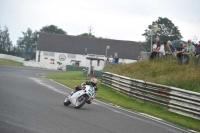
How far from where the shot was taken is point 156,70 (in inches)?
1061

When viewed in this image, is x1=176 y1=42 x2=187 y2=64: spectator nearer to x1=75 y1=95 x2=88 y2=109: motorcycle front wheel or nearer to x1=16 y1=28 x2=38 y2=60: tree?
x1=75 y1=95 x2=88 y2=109: motorcycle front wheel

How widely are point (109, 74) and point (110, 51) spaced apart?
6546 cm

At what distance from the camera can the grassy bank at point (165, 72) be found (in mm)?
21219

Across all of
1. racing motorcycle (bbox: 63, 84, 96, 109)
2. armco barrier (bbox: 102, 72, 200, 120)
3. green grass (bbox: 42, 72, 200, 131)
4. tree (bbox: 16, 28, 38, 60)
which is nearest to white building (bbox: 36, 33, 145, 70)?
tree (bbox: 16, 28, 38, 60)

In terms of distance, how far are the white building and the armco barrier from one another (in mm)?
67322

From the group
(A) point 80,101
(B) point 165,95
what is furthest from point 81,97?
(B) point 165,95

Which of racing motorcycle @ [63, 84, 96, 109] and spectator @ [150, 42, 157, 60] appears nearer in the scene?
racing motorcycle @ [63, 84, 96, 109]

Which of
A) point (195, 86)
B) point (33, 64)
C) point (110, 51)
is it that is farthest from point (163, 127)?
point (110, 51)

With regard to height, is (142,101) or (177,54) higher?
(177,54)

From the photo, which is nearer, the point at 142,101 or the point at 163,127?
the point at 163,127

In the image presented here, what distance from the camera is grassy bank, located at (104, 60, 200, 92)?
21219 millimetres

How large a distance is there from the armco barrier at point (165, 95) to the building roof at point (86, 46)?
6797 cm

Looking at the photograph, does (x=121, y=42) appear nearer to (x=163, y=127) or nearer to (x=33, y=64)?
(x=33, y=64)

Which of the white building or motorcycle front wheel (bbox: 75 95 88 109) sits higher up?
the white building
